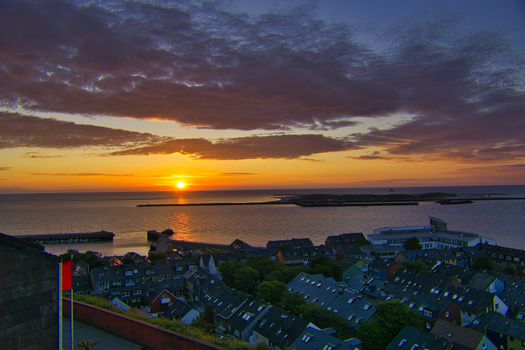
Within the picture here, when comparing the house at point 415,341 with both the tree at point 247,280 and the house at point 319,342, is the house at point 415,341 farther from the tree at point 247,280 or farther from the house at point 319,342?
the tree at point 247,280

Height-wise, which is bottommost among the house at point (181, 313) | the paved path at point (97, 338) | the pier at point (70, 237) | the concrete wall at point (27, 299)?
the pier at point (70, 237)

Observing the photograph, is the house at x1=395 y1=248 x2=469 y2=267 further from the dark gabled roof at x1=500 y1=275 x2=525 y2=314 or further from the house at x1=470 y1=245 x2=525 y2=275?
the dark gabled roof at x1=500 y1=275 x2=525 y2=314

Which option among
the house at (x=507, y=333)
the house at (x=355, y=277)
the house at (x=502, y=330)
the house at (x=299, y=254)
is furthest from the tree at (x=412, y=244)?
the house at (x=507, y=333)

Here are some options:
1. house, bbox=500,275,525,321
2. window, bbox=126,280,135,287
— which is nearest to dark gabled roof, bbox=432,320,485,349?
house, bbox=500,275,525,321

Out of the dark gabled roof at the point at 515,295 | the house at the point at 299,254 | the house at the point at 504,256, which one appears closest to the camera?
→ the dark gabled roof at the point at 515,295

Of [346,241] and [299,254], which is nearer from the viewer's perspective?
[299,254]

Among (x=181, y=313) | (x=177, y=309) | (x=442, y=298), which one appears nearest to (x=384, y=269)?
(x=442, y=298)

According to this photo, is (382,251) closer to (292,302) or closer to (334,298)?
(334,298)
